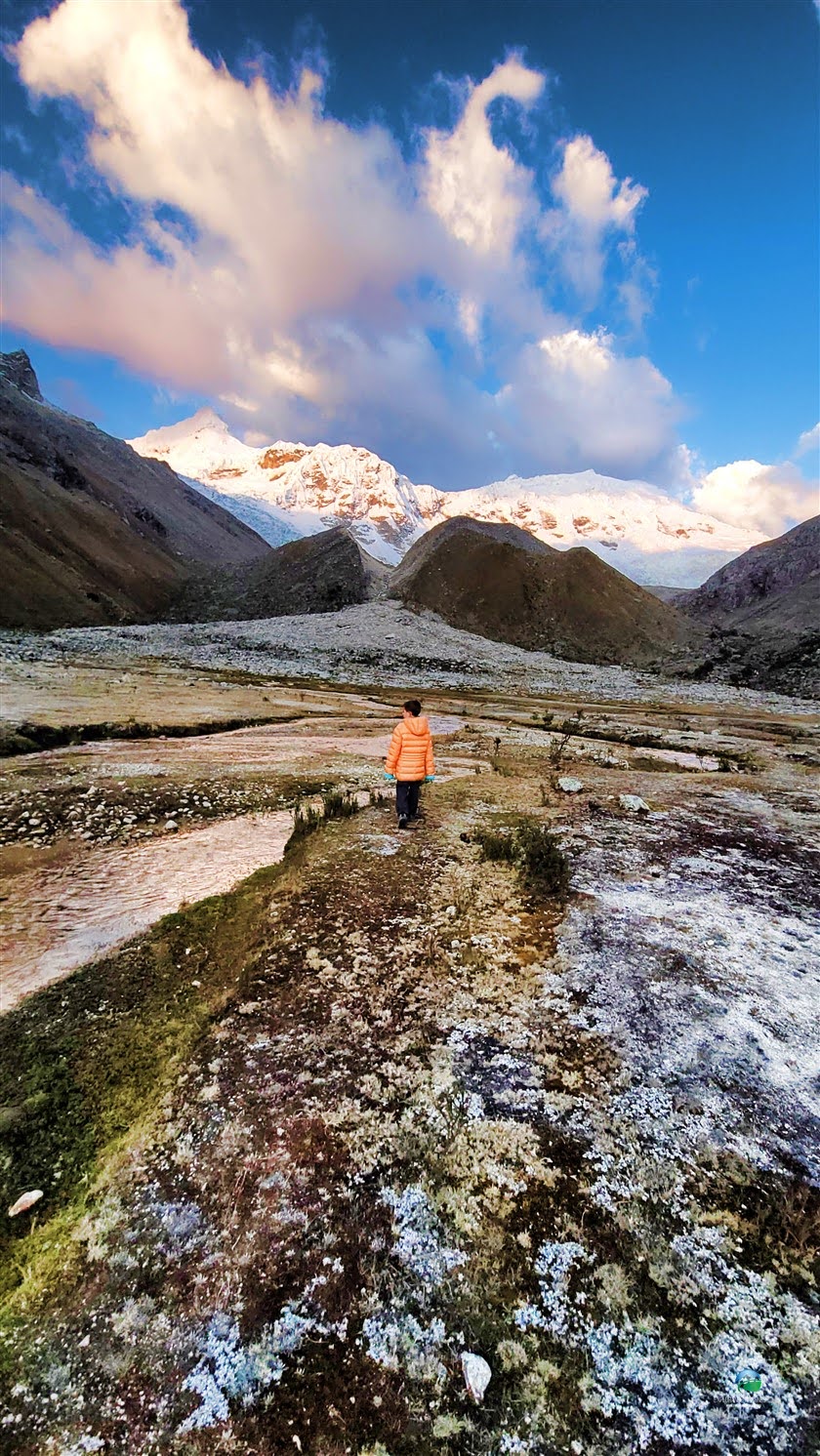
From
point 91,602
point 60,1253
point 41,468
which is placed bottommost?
point 60,1253

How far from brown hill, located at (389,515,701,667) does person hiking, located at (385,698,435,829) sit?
57915 mm

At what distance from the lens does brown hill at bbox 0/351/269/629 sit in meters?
78.4

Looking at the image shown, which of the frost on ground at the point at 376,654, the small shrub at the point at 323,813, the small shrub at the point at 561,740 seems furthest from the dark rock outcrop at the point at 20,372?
the small shrub at the point at 323,813

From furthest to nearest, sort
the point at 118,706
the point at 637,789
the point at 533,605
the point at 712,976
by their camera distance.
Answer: the point at 533,605 < the point at 118,706 < the point at 637,789 < the point at 712,976

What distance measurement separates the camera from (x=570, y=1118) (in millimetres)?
4539

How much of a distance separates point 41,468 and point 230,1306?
5238 inches

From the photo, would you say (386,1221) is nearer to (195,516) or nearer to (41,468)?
(41,468)

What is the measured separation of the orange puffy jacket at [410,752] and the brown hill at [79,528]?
74263mm

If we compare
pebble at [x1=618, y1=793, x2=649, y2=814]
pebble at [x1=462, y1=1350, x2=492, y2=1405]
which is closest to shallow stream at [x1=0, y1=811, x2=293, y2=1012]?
pebble at [x1=462, y1=1350, x2=492, y2=1405]

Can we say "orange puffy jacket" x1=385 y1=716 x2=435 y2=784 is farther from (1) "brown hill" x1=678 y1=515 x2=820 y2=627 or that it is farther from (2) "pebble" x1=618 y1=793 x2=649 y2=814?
(1) "brown hill" x1=678 y1=515 x2=820 y2=627

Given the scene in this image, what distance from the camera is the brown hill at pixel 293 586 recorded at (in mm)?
84062

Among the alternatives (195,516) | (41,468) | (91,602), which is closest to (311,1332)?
(91,602)

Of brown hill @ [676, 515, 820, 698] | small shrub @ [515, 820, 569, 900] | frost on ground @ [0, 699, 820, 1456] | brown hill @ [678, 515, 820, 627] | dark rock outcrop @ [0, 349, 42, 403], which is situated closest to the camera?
frost on ground @ [0, 699, 820, 1456]

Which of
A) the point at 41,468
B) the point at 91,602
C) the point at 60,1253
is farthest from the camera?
the point at 41,468
